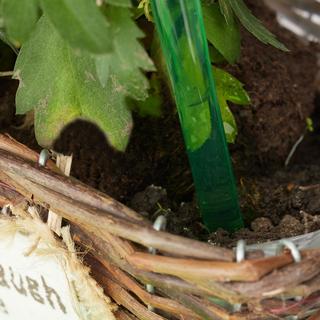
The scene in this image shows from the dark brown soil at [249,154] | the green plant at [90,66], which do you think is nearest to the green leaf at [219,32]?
the green plant at [90,66]

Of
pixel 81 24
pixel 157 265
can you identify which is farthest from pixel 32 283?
pixel 81 24

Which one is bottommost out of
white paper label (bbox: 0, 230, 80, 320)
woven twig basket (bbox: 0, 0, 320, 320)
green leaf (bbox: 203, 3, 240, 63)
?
white paper label (bbox: 0, 230, 80, 320)

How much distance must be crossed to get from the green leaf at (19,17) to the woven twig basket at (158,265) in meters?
0.12

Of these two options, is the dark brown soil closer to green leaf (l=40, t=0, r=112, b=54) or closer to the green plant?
the green plant

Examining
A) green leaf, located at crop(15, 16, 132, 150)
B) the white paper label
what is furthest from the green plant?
the white paper label

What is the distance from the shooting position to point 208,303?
581 mm

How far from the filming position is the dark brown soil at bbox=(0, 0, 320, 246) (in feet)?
2.69

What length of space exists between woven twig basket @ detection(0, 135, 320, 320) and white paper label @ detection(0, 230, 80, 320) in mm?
39

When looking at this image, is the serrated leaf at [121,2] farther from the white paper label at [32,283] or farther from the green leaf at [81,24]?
the white paper label at [32,283]

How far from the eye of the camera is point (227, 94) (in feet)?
2.74

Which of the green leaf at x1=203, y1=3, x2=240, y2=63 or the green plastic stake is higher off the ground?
the green leaf at x1=203, y1=3, x2=240, y2=63

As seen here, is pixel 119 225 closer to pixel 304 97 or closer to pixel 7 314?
pixel 7 314

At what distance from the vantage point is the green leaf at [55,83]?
0.70 meters

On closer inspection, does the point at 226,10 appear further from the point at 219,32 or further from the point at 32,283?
the point at 32,283
